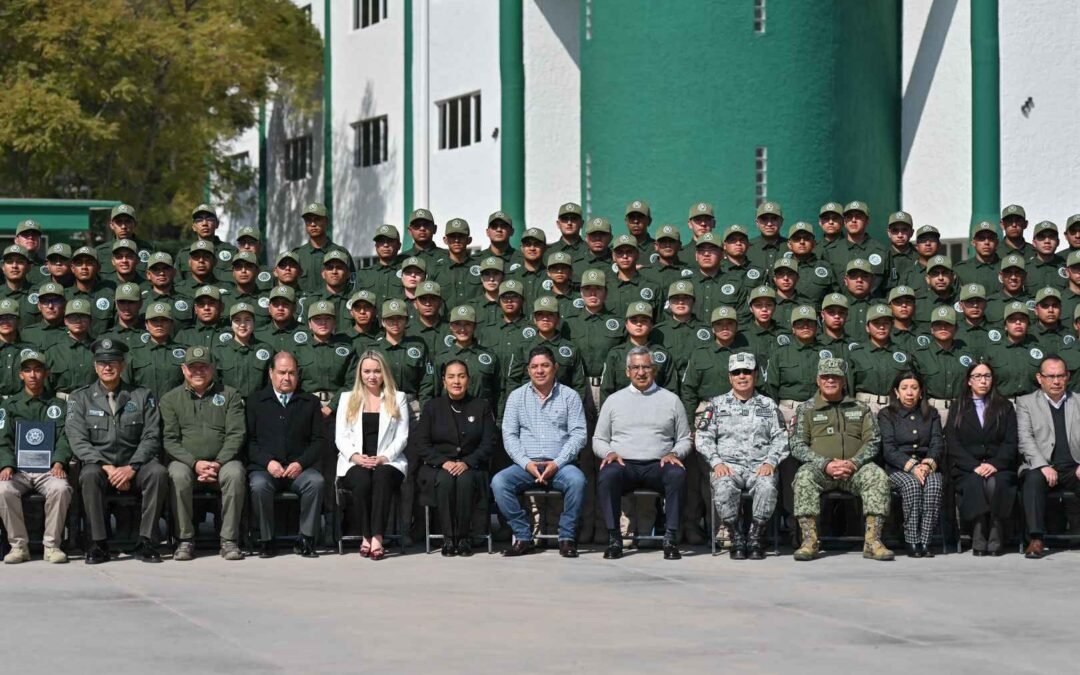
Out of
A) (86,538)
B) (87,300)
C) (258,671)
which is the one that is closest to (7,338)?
(87,300)

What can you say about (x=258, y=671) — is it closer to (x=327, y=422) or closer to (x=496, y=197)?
(x=327, y=422)

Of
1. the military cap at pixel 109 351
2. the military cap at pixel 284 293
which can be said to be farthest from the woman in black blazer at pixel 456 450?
the military cap at pixel 109 351

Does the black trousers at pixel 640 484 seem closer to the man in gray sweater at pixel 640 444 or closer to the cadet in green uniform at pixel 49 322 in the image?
the man in gray sweater at pixel 640 444

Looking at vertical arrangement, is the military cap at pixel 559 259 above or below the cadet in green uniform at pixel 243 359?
above

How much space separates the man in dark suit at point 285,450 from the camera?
13414mm

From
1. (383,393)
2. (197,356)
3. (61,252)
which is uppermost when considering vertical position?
(61,252)

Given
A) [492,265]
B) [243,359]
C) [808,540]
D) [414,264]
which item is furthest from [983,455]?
[243,359]

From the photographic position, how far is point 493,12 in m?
28.6

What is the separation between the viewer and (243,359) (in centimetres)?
1441

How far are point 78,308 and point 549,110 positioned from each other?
14.6 meters

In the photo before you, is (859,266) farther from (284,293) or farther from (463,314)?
(284,293)

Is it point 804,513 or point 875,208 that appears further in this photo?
point 875,208

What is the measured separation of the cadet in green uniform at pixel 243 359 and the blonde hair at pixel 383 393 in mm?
1011

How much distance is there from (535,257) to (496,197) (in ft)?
42.1
